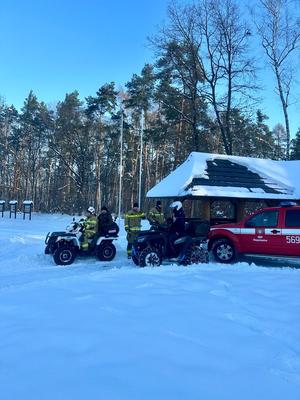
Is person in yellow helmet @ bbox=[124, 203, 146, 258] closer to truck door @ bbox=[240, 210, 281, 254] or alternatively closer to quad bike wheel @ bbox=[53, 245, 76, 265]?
quad bike wheel @ bbox=[53, 245, 76, 265]

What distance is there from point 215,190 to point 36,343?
464 inches

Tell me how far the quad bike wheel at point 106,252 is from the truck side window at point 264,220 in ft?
14.1

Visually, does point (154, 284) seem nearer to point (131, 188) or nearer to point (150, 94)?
point (150, 94)

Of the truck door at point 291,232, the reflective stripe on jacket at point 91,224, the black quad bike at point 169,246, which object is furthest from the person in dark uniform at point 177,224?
the truck door at point 291,232

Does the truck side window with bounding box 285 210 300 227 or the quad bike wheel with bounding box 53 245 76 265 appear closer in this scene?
the truck side window with bounding box 285 210 300 227

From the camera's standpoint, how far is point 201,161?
17.6m

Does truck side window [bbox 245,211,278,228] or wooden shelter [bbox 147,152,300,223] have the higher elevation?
wooden shelter [bbox 147,152,300,223]

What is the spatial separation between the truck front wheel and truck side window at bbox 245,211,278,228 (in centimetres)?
83

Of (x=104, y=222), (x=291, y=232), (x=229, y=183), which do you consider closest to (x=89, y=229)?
(x=104, y=222)

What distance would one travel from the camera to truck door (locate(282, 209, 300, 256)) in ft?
39.3

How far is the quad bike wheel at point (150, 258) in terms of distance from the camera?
11.8m

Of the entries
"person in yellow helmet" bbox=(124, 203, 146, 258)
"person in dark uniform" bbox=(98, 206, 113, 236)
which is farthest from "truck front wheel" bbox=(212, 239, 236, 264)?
"person in dark uniform" bbox=(98, 206, 113, 236)

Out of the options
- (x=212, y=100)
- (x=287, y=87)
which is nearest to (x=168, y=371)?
(x=212, y=100)

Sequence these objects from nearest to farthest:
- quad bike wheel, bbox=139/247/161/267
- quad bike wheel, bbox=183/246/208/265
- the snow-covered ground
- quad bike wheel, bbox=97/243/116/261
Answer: the snow-covered ground → quad bike wheel, bbox=183/246/208/265 → quad bike wheel, bbox=139/247/161/267 → quad bike wheel, bbox=97/243/116/261
